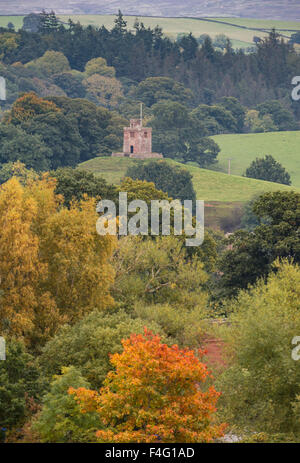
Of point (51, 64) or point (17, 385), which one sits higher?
point (17, 385)

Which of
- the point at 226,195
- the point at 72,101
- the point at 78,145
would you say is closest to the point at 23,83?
the point at 72,101

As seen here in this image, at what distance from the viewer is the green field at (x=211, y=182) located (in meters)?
107

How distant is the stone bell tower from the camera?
121 m

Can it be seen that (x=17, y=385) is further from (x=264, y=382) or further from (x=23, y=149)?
(x=23, y=149)

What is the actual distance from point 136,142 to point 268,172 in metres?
19.5

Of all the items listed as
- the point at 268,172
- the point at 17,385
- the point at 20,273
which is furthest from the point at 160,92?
the point at 17,385

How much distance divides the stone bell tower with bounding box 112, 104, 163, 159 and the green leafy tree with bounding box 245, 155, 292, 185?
14124mm

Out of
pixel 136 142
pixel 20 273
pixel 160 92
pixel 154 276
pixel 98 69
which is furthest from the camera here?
pixel 98 69

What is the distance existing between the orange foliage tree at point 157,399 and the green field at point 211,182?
7981 cm

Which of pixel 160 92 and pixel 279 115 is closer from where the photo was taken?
pixel 160 92

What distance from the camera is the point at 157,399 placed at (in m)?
24.2

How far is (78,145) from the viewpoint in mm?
119188

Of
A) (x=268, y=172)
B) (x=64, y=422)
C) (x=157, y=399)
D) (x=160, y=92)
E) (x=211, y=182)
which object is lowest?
(x=268, y=172)

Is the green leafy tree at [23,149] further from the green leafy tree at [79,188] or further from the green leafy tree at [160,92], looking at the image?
the green leafy tree at [160,92]
